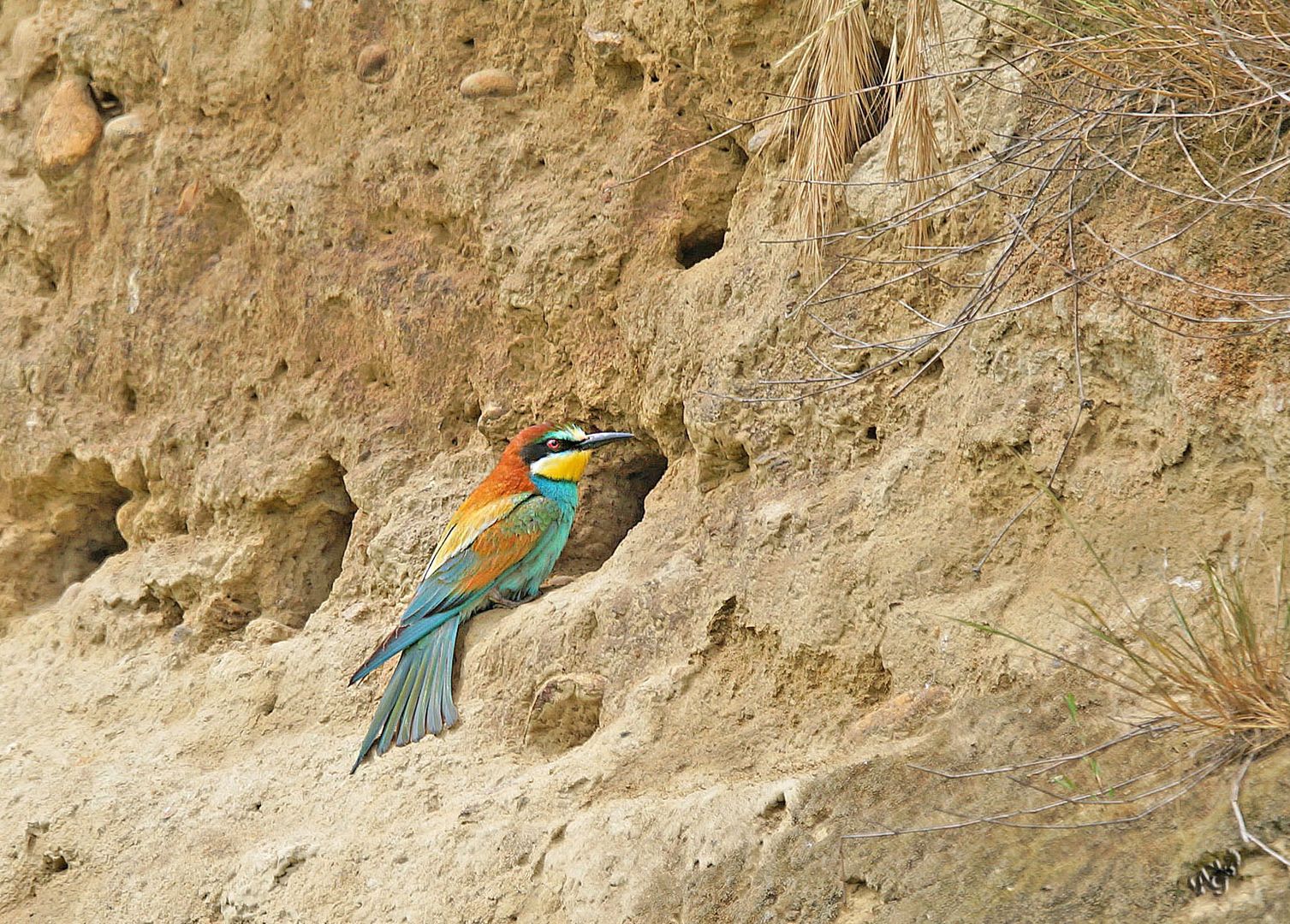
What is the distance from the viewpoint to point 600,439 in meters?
3.83

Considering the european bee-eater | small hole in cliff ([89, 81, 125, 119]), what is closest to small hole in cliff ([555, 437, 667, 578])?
the european bee-eater

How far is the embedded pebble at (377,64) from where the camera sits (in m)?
4.26

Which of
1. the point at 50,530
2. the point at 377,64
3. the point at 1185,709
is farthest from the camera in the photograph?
the point at 50,530

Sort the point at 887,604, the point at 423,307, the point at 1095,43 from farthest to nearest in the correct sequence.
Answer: the point at 423,307, the point at 887,604, the point at 1095,43

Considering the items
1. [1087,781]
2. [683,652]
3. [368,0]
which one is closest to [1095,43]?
[1087,781]

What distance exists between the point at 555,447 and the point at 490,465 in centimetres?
30

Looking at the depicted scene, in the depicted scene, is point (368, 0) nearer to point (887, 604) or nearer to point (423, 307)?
point (423, 307)

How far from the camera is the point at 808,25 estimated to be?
3.43 metres

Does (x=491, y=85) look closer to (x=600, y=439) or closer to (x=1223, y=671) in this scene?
(x=600, y=439)

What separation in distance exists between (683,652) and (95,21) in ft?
9.86

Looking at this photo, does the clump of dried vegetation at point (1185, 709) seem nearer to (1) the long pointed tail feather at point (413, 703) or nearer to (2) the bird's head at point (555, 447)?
(1) the long pointed tail feather at point (413, 703)

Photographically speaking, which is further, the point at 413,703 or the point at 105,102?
the point at 105,102

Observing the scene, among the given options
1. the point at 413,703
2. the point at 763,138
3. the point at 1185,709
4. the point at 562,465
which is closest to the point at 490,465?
the point at 562,465

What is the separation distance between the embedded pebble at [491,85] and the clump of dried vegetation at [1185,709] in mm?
2310
